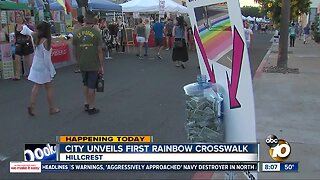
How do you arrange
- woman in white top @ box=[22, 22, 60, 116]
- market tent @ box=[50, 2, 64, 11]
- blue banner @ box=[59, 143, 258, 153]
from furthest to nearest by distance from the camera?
1. market tent @ box=[50, 2, 64, 11]
2. woman in white top @ box=[22, 22, 60, 116]
3. blue banner @ box=[59, 143, 258, 153]

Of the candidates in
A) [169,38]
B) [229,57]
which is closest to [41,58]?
[229,57]

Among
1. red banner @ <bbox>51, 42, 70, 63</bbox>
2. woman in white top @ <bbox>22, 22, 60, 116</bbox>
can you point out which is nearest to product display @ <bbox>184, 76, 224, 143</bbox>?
woman in white top @ <bbox>22, 22, 60, 116</bbox>

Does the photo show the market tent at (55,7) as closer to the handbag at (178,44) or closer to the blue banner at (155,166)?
the handbag at (178,44)

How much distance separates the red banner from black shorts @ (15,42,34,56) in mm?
2211

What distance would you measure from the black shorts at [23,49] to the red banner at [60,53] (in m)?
2.21

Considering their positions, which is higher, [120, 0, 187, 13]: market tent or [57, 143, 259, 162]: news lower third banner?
[120, 0, 187, 13]: market tent

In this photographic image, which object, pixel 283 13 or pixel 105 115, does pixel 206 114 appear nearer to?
pixel 105 115

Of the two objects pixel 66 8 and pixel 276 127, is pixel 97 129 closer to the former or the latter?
pixel 276 127

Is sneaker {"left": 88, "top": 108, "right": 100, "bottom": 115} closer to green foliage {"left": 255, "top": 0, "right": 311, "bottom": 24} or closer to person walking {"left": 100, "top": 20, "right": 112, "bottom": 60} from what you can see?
person walking {"left": 100, "top": 20, "right": 112, "bottom": 60}

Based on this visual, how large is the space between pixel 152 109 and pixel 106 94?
1.93 m

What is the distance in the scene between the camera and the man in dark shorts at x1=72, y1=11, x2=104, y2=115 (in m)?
7.47

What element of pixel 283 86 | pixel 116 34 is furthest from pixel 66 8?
pixel 283 86

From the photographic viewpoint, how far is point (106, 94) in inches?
380

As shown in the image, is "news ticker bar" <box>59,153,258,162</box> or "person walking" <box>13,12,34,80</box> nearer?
"news ticker bar" <box>59,153,258,162</box>
